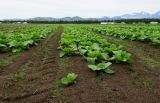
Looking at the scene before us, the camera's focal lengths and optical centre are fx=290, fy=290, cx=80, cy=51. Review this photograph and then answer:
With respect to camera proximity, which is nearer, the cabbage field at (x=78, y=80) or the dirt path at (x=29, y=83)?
the cabbage field at (x=78, y=80)

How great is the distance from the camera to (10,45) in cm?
934

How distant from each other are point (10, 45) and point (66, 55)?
94.3 inches

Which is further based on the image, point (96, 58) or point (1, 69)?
point (1, 69)

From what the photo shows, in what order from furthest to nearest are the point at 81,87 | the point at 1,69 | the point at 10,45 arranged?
the point at 10,45, the point at 1,69, the point at 81,87

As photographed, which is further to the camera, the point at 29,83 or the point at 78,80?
the point at 29,83

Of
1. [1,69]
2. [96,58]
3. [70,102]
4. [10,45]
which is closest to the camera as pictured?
[70,102]

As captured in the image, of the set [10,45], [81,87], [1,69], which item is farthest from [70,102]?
[10,45]

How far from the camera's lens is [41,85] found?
17.1ft

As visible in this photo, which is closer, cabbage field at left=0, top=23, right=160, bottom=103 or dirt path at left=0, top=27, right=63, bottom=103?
cabbage field at left=0, top=23, right=160, bottom=103

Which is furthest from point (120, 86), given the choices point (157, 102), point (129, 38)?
point (129, 38)

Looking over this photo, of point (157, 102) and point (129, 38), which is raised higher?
point (157, 102)

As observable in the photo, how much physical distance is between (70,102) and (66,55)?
3632 mm

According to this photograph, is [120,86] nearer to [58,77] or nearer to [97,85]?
[97,85]

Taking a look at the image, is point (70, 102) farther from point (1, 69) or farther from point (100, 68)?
point (1, 69)
